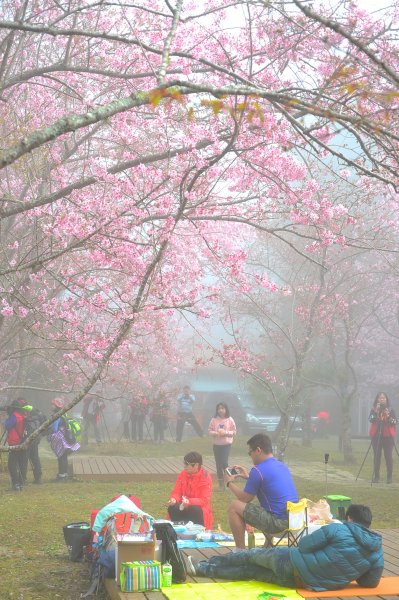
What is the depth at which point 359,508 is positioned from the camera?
693 centimetres

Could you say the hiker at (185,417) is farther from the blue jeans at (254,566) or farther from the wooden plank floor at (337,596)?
the blue jeans at (254,566)

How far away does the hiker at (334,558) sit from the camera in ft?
22.0

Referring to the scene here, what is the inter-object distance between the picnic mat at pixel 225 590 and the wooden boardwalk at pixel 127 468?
9.24 m

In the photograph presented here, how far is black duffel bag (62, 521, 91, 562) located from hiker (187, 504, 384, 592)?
2318 millimetres

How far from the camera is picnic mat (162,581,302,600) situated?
21.3 feet

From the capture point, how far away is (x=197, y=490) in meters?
9.92

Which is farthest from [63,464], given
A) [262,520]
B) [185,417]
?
[185,417]

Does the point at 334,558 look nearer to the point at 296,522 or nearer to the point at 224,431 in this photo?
the point at 296,522

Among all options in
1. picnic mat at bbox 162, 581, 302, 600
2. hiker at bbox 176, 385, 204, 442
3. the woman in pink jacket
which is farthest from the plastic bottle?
hiker at bbox 176, 385, 204, 442

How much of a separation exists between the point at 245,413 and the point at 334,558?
83.8ft

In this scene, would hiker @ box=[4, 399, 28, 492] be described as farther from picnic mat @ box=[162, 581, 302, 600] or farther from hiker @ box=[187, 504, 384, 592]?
hiker @ box=[187, 504, 384, 592]

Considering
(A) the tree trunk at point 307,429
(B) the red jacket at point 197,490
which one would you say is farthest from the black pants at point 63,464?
(A) the tree trunk at point 307,429

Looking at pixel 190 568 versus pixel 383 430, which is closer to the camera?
pixel 190 568

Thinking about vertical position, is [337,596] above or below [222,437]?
below
